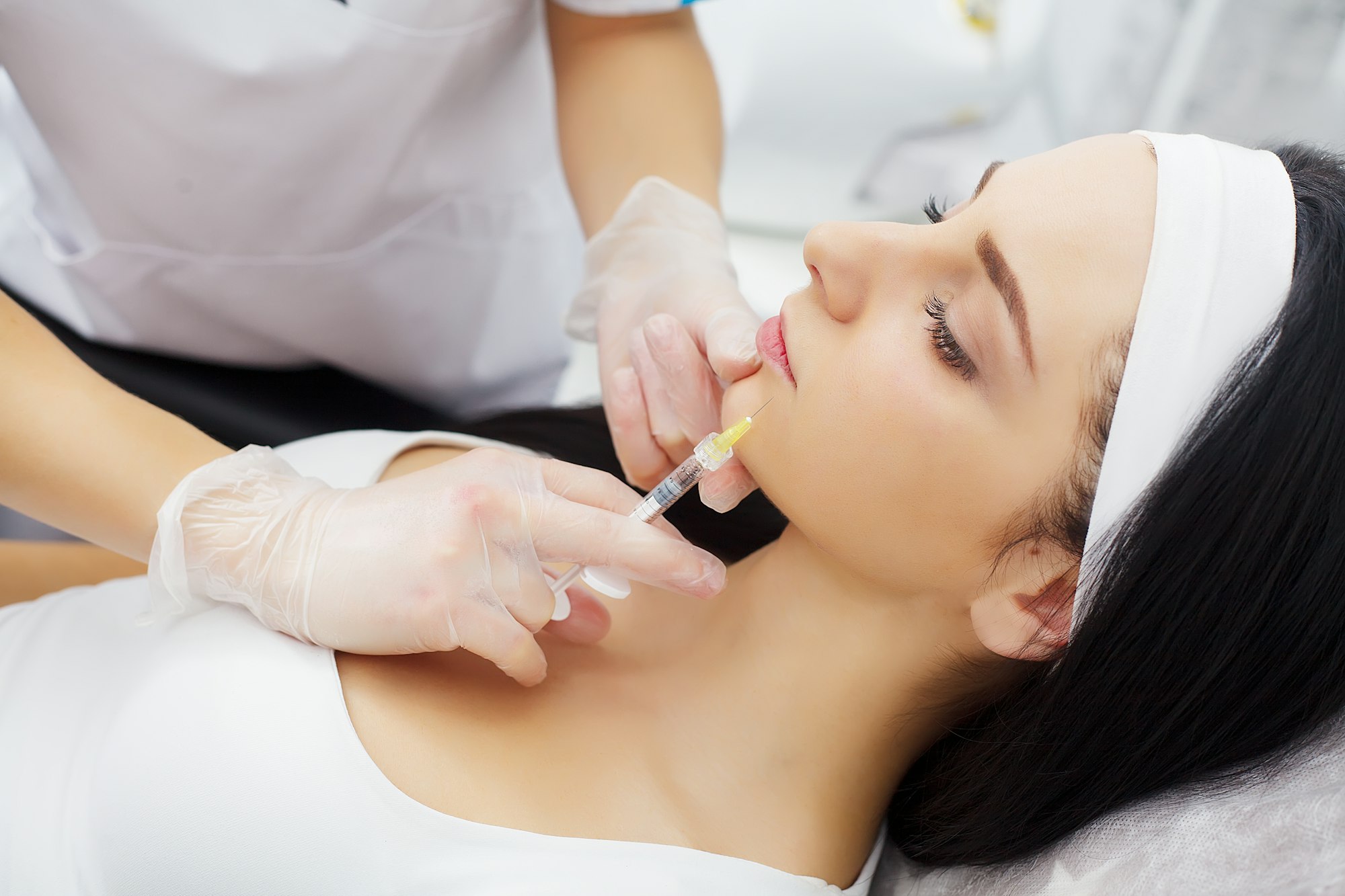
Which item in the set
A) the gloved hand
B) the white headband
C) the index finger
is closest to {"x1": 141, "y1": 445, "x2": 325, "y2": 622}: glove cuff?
the gloved hand

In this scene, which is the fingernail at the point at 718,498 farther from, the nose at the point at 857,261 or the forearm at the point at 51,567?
the forearm at the point at 51,567

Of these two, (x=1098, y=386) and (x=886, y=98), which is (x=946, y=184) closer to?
(x=886, y=98)

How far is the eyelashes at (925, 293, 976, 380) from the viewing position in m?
0.94

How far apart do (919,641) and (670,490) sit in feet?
1.03

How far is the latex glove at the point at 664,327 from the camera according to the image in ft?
3.83

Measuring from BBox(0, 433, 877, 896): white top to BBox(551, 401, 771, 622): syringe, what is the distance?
0.25 m

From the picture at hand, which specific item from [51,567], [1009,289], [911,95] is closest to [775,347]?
[1009,289]

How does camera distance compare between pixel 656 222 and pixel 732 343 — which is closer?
pixel 732 343

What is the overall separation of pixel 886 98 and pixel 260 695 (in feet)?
5.96

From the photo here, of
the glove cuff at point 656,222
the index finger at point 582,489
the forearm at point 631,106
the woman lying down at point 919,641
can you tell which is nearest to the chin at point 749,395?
the woman lying down at point 919,641

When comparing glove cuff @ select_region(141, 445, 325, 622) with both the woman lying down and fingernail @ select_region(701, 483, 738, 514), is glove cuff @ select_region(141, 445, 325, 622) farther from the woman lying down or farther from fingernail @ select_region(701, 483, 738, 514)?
fingernail @ select_region(701, 483, 738, 514)

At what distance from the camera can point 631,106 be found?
1.47m

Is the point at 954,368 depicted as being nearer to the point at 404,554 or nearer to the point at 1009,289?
the point at 1009,289

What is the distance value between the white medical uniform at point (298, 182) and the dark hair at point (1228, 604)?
932mm
